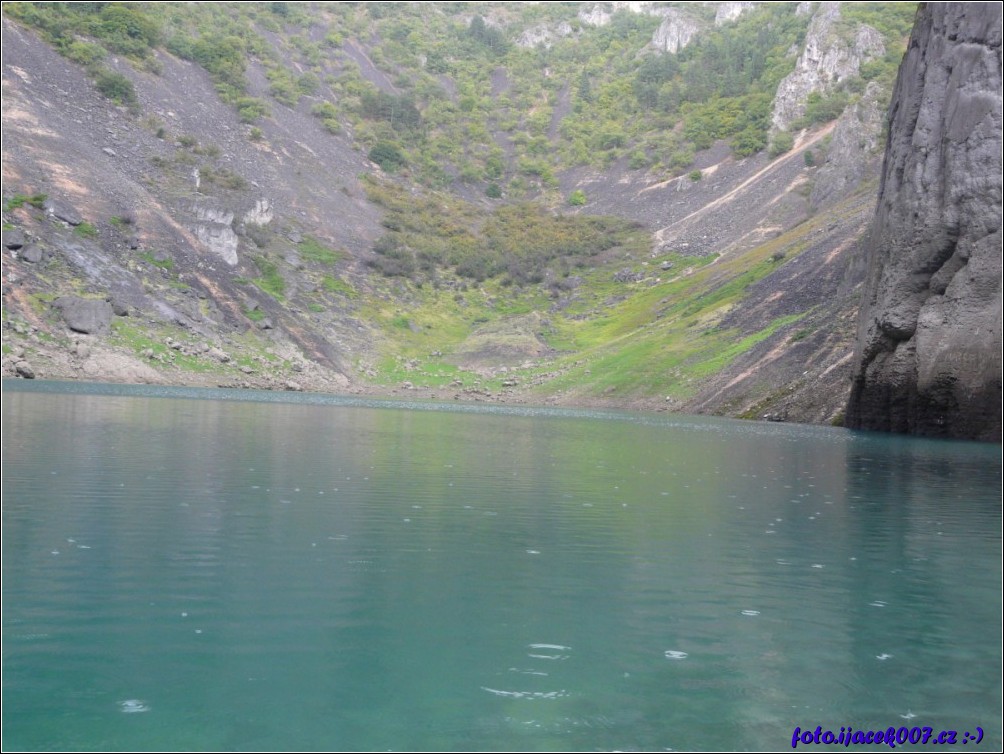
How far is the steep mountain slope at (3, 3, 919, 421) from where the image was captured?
7350 cm

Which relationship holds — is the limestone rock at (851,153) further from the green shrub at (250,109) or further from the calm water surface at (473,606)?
the calm water surface at (473,606)

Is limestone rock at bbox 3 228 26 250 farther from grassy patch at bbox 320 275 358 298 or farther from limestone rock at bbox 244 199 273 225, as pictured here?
grassy patch at bbox 320 275 358 298

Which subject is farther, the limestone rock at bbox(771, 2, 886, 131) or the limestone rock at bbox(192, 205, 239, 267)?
the limestone rock at bbox(771, 2, 886, 131)

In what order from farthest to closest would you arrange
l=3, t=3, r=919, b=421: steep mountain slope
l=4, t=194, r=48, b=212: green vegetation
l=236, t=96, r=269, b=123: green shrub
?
l=236, t=96, r=269, b=123: green shrub
l=4, t=194, r=48, b=212: green vegetation
l=3, t=3, r=919, b=421: steep mountain slope

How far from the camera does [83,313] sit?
228ft

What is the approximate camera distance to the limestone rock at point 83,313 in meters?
69.0

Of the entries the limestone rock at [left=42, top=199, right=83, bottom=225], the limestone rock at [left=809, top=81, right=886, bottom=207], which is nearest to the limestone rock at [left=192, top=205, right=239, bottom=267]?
the limestone rock at [left=42, top=199, right=83, bottom=225]

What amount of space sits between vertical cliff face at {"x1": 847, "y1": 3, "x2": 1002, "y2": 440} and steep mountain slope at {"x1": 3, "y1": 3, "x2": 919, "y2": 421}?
920 centimetres

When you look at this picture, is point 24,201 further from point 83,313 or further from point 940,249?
point 940,249

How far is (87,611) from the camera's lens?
11070 mm

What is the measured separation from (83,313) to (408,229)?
56454 mm

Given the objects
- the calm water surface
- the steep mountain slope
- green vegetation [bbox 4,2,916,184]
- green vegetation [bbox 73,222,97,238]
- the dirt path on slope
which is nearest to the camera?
the calm water surface

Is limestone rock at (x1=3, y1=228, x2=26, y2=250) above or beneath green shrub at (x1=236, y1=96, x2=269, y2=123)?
beneath

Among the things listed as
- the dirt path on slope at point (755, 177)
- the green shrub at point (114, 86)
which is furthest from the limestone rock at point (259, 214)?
the dirt path on slope at point (755, 177)
